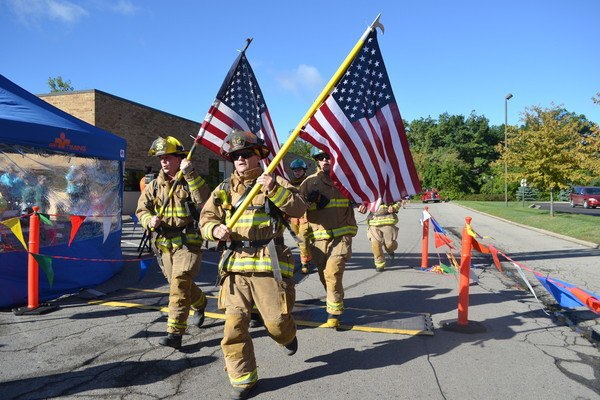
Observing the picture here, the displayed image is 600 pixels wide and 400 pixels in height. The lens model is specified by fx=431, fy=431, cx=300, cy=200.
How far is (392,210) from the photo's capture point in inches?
349

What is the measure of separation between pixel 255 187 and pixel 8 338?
10.9 feet

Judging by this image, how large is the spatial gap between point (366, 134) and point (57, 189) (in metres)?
4.79

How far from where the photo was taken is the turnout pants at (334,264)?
15.9 feet

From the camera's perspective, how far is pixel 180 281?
13.9 feet

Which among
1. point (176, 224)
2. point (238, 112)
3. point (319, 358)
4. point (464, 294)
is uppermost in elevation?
point (238, 112)

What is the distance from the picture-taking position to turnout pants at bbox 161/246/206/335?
4.18m

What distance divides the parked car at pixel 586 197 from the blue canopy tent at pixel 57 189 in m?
39.3

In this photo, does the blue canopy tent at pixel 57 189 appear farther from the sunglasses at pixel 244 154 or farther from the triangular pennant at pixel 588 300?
the triangular pennant at pixel 588 300

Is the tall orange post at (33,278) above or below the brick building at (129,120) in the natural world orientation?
below

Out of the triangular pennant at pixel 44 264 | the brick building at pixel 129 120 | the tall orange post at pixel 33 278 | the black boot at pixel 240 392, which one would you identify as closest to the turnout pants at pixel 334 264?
the black boot at pixel 240 392

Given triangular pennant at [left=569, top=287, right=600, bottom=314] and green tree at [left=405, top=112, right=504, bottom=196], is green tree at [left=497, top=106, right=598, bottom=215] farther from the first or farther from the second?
green tree at [left=405, top=112, right=504, bottom=196]

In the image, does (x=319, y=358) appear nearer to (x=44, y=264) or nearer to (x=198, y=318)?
(x=198, y=318)

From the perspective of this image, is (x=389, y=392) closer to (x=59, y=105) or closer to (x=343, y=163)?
(x=343, y=163)

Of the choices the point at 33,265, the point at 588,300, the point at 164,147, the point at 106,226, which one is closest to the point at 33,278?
the point at 33,265
